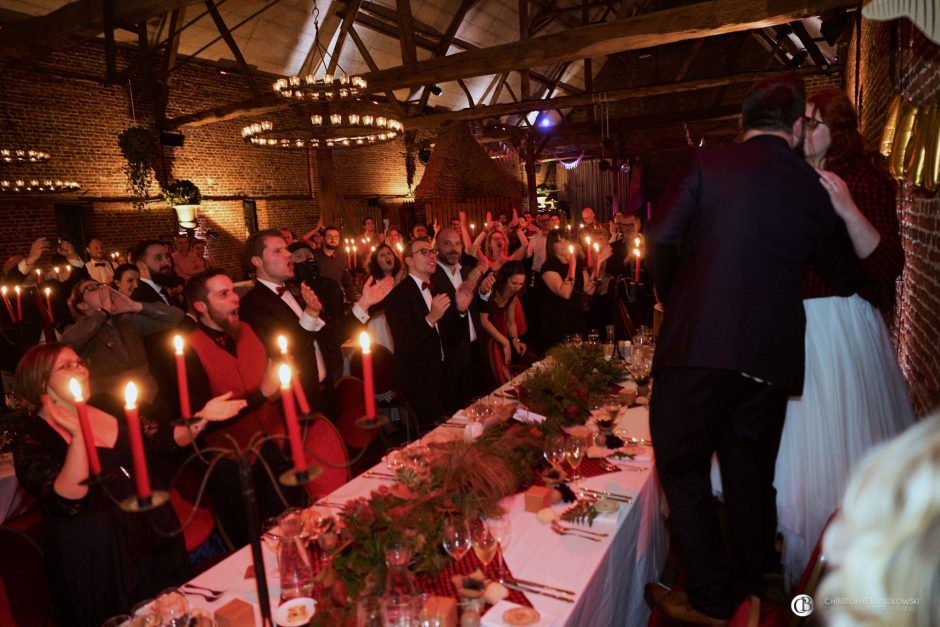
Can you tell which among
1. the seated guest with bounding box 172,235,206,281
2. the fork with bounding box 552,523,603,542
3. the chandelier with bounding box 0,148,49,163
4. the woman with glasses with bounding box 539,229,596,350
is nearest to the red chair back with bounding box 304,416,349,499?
the fork with bounding box 552,523,603,542

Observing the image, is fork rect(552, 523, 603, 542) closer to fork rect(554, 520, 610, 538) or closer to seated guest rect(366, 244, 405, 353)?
fork rect(554, 520, 610, 538)

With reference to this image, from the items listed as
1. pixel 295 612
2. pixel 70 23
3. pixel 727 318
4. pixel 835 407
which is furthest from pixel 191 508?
pixel 70 23

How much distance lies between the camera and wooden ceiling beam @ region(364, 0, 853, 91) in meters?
6.17

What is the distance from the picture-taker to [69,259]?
8.26 m

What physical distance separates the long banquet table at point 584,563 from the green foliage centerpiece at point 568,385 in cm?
48

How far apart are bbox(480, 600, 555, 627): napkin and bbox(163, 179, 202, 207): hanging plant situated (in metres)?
11.4

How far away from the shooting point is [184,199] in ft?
36.9

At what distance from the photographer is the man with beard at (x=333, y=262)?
301 inches

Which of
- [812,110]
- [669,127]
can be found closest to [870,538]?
[812,110]

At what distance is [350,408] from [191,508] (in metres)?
1.22

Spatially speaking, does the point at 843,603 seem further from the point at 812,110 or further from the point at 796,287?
the point at 812,110

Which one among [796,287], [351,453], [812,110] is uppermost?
[812,110]

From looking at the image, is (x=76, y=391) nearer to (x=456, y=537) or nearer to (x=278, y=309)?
(x=456, y=537)

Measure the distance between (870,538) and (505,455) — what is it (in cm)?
173
